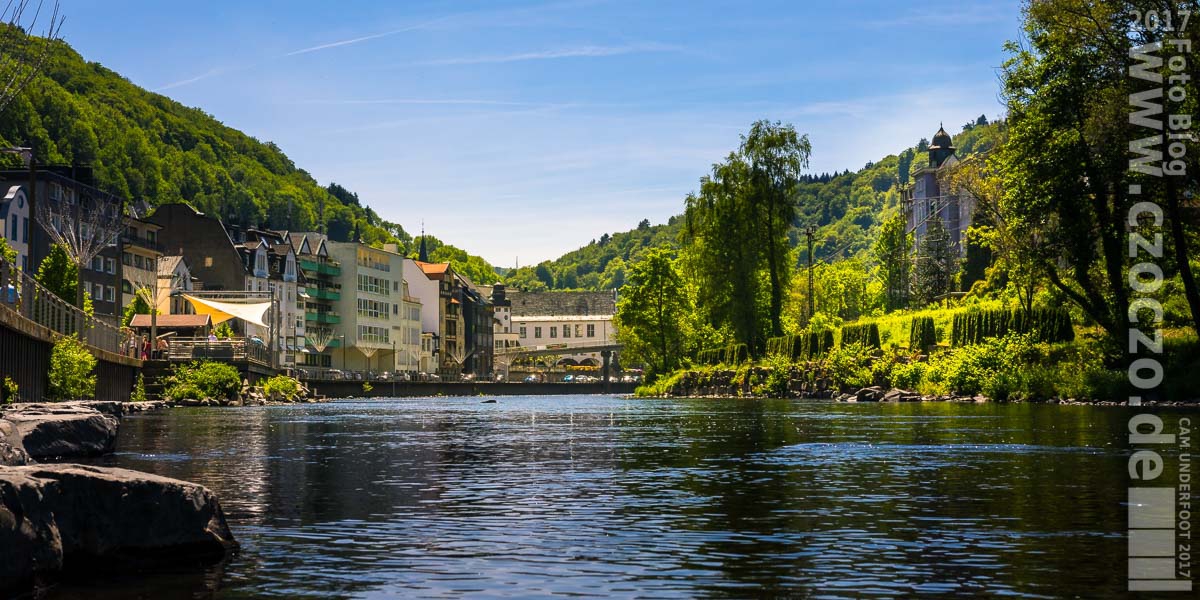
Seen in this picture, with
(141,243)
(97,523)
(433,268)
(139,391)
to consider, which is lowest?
(139,391)

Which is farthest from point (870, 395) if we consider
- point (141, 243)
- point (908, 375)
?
point (141, 243)

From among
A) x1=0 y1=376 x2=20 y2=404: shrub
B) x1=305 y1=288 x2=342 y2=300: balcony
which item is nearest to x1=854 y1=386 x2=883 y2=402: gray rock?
x1=0 y1=376 x2=20 y2=404: shrub

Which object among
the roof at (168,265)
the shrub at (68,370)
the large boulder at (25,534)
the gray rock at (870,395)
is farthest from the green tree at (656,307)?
the large boulder at (25,534)

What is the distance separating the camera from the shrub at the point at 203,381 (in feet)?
253

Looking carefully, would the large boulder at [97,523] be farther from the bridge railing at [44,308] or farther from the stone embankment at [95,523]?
the bridge railing at [44,308]

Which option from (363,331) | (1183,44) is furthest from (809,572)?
(363,331)

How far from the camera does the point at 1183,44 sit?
42375 millimetres

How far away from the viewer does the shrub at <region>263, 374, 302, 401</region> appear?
91500mm

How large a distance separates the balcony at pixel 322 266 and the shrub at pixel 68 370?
334ft

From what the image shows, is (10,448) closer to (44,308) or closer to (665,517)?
(665,517)

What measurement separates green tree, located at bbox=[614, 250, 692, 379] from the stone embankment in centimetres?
10803

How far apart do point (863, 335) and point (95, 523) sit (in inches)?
2685

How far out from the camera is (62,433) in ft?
75.0

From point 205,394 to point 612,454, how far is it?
57206 millimetres
